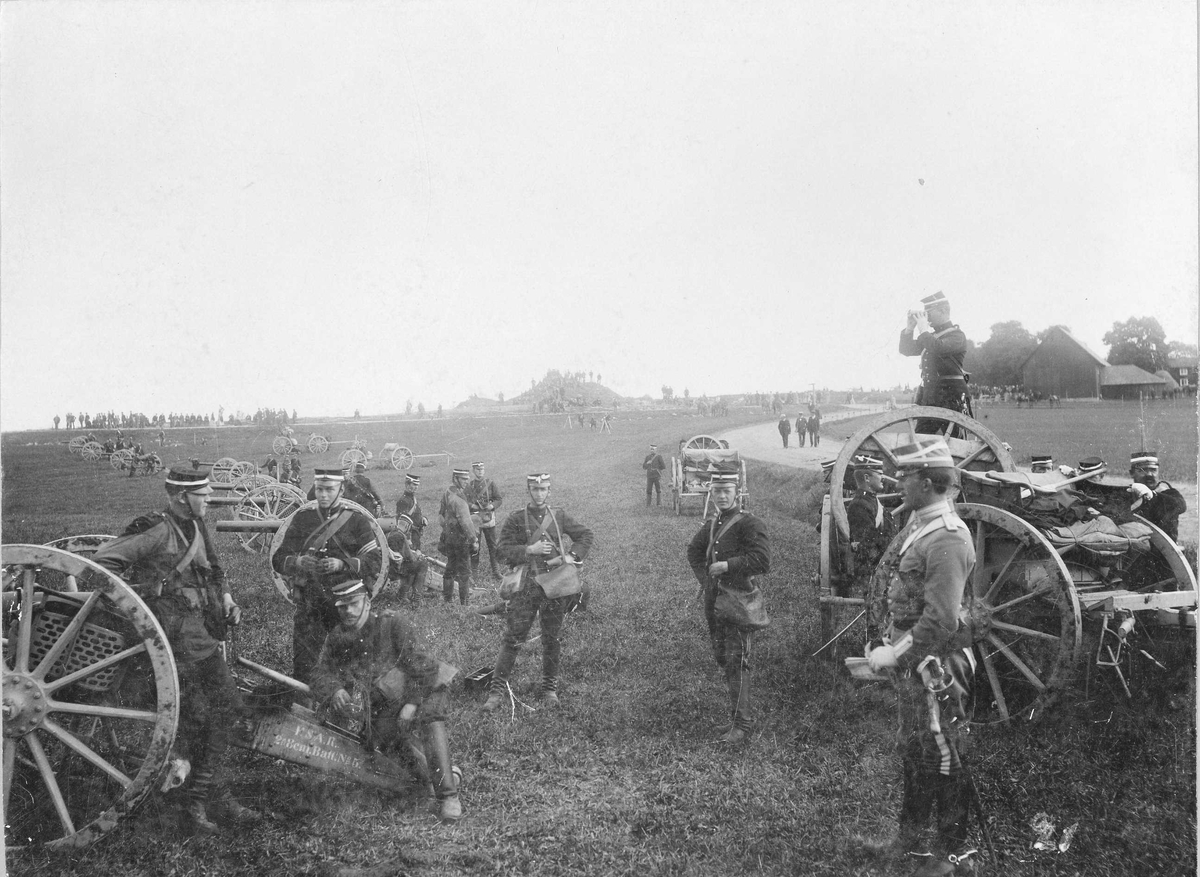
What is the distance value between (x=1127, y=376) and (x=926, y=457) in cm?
324

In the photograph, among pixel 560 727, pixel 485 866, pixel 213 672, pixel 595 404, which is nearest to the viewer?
pixel 485 866

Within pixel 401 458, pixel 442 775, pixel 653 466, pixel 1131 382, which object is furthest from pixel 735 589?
pixel 653 466

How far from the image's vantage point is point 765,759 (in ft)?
13.9

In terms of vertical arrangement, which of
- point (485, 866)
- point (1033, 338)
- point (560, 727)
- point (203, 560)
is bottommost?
point (485, 866)

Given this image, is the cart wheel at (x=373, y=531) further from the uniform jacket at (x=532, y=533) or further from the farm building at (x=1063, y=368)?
the farm building at (x=1063, y=368)

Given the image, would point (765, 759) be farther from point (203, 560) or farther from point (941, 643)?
point (203, 560)

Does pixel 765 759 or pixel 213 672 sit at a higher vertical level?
pixel 213 672

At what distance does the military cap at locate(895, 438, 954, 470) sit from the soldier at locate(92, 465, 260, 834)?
413cm

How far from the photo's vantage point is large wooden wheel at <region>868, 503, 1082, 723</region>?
12.1 feet

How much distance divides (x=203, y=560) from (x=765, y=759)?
12.7 ft

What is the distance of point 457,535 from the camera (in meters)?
6.82

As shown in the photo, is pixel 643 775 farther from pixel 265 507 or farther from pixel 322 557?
pixel 265 507

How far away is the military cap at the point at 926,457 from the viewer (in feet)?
10.6

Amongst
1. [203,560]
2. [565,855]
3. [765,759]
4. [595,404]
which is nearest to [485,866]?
[565,855]
